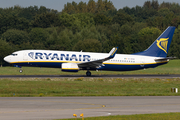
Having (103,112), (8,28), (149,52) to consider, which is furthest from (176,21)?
(103,112)

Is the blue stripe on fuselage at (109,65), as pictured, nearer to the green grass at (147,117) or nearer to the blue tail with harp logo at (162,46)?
the blue tail with harp logo at (162,46)

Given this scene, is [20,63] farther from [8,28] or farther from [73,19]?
[73,19]

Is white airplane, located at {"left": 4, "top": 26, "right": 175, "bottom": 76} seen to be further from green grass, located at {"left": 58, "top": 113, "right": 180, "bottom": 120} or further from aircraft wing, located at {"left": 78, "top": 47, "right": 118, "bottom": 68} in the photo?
green grass, located at {"left": 58, "top": 113, "right": 180, "bottom": 120}

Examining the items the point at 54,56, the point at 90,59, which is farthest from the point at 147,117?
the point at 90,59

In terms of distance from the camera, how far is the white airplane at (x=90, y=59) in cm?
4944

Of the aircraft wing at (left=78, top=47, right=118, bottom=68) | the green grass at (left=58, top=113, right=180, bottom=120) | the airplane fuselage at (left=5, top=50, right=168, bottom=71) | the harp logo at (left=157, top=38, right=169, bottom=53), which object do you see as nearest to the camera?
the green grass at (left=58, top=113, right=180, bottom=120)

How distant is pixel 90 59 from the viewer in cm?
5106

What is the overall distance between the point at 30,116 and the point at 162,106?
9.86 meters

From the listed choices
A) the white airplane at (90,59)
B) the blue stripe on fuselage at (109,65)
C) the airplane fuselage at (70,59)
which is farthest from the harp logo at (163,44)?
the blue stripe on fuselage at (109,65)

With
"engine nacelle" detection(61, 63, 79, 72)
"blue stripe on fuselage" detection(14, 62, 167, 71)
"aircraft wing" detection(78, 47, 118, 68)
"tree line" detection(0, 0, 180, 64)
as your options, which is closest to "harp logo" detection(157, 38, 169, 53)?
"blue stripe on fuselage" detection(14, 62, 167, 71)

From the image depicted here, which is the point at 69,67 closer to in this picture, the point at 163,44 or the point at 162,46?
the point at 162,46

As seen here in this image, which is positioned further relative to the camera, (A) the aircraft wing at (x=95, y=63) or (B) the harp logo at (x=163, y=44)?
(B) the harp logo at (x=163, y=44)

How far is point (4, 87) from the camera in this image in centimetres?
3475

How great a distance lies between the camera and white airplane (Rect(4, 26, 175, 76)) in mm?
49438
